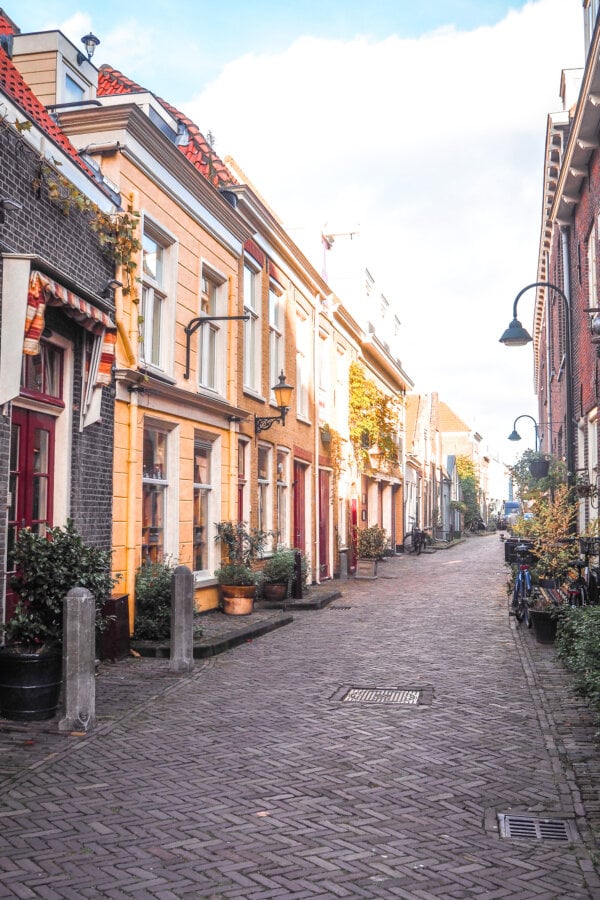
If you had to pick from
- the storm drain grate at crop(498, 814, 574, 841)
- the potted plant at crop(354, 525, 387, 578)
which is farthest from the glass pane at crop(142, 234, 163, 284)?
the potted plant at crop(354, 525, 387, 578)

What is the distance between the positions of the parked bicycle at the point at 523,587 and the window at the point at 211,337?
5.31m

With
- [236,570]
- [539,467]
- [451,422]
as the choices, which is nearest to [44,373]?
[236,570]

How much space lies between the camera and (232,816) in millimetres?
4422

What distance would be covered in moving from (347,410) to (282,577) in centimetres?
876

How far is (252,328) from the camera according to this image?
51.3ft

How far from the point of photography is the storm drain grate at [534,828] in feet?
13.7

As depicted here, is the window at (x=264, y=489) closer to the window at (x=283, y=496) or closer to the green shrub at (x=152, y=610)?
the window at (x=283, y=496)

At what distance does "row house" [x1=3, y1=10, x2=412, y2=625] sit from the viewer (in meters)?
10.1

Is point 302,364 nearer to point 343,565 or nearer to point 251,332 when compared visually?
point 251,332

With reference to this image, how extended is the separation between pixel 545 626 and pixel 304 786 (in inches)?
246

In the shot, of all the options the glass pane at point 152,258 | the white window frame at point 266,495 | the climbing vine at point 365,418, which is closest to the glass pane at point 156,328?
the glass pane at point 152,258

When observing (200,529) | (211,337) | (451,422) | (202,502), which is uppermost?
(451,422)

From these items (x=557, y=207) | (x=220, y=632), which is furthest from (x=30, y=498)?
(x=557, y=207)

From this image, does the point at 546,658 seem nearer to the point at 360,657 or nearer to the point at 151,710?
the point at 360,657
